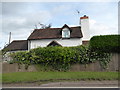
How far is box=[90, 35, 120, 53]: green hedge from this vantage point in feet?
40.8

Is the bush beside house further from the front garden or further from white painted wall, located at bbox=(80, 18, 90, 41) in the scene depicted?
white painted wall, located at bbox=(80, 18, 90, 41)

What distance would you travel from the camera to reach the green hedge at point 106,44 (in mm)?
12438

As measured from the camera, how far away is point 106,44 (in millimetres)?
12508

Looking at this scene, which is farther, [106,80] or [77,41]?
[77,41]

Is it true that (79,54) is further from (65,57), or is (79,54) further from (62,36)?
(62,36)

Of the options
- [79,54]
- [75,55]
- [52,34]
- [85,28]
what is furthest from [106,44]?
[52,34]

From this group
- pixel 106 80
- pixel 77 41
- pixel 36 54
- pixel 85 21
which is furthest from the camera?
pixel 85 21

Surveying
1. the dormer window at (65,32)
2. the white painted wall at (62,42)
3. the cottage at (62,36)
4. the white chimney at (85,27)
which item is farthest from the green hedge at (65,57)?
the white chimney at (85,27)

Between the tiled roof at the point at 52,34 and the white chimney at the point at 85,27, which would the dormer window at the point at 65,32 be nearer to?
the tiled roof at the point at 52,34

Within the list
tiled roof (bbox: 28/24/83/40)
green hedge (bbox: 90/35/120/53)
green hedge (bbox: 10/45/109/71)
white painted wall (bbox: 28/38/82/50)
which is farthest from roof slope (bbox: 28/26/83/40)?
green hedge (bbox: 10/45/109/71)

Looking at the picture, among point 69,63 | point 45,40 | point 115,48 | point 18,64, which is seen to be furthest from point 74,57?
point 45,40

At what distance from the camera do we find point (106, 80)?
878 centimetres

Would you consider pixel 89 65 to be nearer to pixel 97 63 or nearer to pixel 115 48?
pixel 97 63

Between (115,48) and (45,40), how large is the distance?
13650 mm
